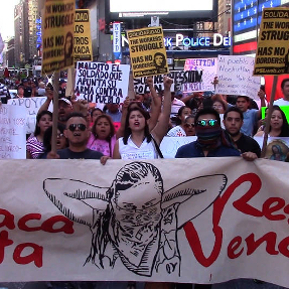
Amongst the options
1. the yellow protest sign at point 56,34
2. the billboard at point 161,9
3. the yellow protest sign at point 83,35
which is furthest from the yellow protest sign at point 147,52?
the billboard at point 161,9

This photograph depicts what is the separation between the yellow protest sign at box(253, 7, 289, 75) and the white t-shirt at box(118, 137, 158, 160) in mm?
1072

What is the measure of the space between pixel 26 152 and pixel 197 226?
250cm

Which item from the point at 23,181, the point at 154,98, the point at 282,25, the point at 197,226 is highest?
the point at 282,25

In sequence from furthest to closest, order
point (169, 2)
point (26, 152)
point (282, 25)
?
point (169, 2), point (26, 152), point (282, 25)

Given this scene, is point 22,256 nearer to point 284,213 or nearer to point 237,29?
point 284,213

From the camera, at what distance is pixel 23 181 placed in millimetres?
4125

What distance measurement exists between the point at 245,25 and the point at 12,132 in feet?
84.2

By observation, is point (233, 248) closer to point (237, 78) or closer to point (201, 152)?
point (201, 152)

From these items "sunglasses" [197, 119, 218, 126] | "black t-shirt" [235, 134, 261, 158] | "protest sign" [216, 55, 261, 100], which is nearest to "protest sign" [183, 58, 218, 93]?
"protest sign" [216, 55, 261, 100]

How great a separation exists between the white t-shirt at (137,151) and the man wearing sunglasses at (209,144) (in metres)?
0.55

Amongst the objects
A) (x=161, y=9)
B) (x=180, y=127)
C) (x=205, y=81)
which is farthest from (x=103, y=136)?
(x=161, y=9)

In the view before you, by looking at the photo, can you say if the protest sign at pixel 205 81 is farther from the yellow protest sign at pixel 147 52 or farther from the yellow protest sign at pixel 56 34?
the yellow protest sign at pixel 56 34

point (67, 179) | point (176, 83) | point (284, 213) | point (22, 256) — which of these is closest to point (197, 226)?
point (284, 213)

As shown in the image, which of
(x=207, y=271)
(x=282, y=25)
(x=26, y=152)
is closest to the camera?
(x=207, y=271)
